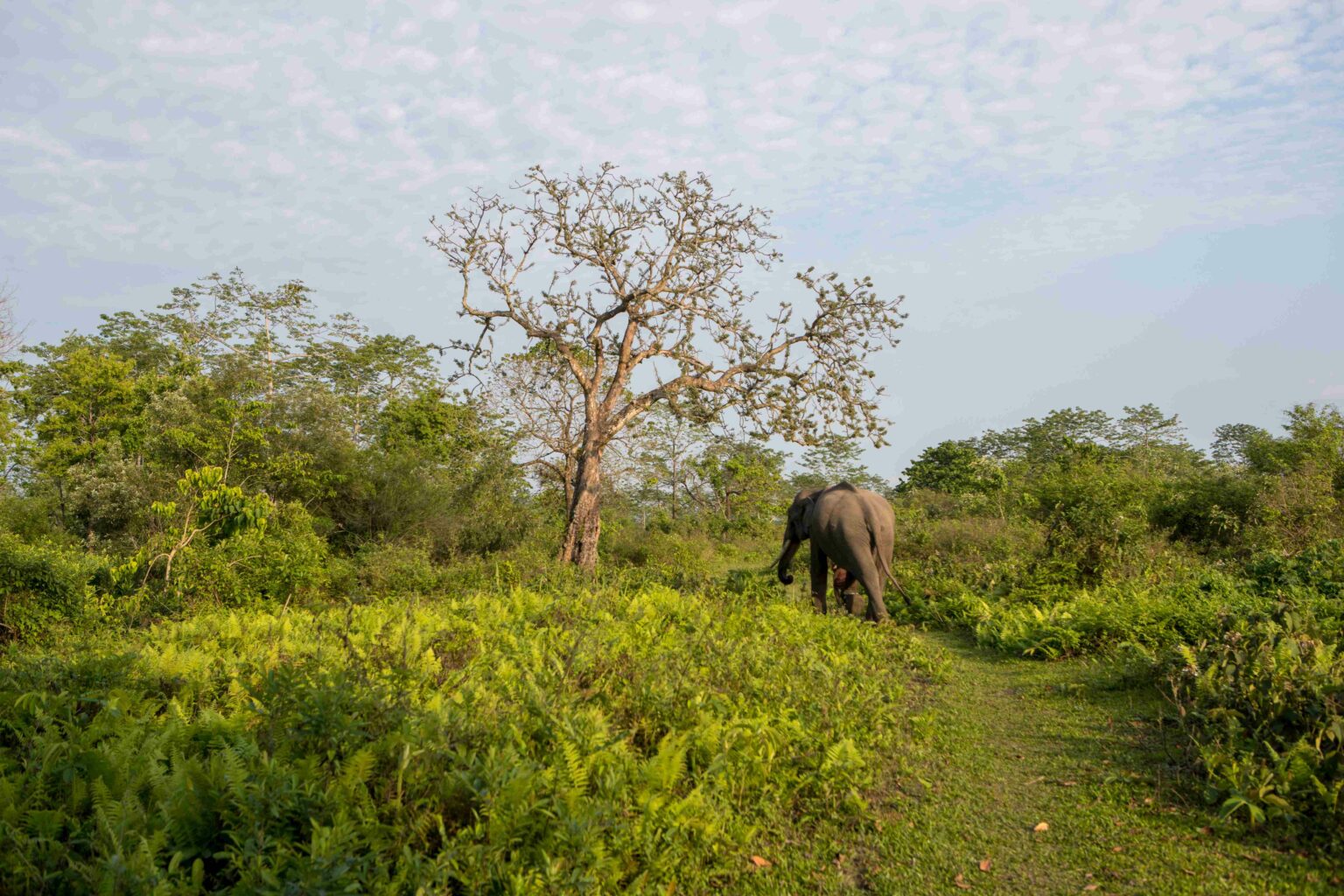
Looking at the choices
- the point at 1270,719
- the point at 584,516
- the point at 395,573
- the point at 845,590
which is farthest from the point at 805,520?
the point at 1270,719

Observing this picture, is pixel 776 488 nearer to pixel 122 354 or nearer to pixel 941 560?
pixel 941 560

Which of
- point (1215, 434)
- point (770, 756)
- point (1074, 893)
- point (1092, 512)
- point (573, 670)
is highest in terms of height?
point (1215, 434)

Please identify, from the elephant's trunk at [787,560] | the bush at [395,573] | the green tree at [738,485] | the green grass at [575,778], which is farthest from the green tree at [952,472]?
the green grass at [575,778]

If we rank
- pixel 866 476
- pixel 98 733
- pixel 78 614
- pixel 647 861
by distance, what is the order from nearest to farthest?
pixel 647 861
pixel 98 733
pixel 78 614
pixel 866 476

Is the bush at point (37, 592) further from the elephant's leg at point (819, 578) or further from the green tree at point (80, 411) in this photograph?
the green tree at point (80, 411)

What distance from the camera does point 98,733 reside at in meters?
4.49

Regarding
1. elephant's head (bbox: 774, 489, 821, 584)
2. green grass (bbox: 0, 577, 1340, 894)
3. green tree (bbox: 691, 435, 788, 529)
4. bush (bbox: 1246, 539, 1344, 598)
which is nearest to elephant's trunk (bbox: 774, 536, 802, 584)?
elephant's head (bbox: 774, 489, 821, 584)

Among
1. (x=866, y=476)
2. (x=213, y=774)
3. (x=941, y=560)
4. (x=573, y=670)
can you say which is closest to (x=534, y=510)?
(x=941, y=560)

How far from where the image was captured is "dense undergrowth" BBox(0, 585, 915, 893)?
3273 mm

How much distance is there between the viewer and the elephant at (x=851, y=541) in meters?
10.5

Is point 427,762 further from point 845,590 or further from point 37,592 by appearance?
point 37,592

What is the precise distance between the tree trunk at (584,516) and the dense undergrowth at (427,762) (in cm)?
824

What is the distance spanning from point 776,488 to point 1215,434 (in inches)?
1247

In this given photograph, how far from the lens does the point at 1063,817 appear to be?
15.2ft
